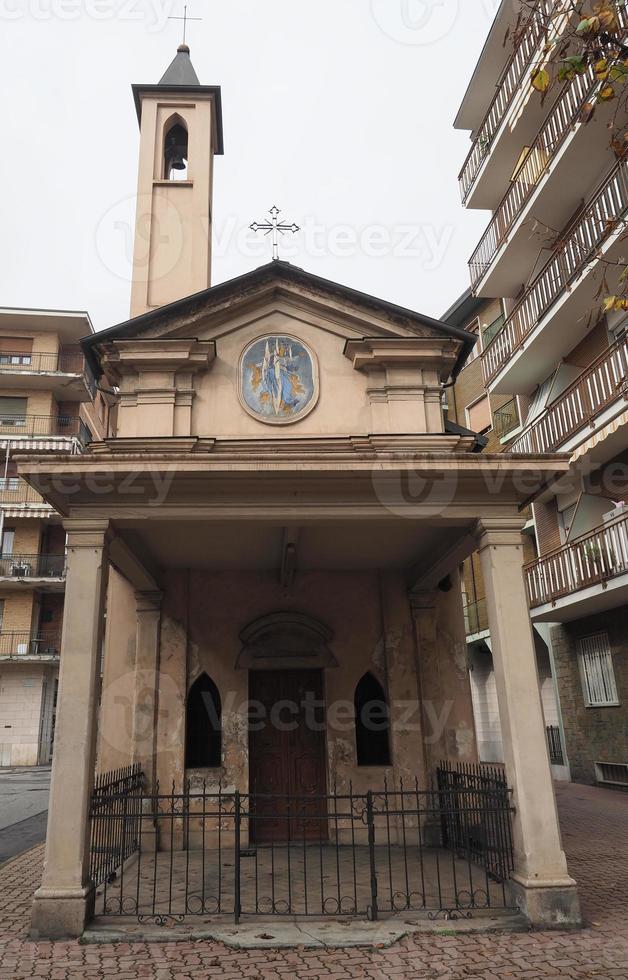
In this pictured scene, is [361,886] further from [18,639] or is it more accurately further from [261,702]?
[18,639]

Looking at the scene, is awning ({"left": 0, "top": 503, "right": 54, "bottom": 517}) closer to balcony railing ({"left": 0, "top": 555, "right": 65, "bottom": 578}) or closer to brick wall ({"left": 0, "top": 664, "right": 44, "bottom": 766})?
balcony railing ({"left": 0, "top": 555, "right": 65, "bottom": 578})

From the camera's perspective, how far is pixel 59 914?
6730 millimetres

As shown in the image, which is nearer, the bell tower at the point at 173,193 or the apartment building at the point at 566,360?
the bell tower at the point at 173,193

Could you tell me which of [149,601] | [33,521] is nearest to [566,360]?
[149,601]

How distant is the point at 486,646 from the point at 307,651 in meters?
17.3

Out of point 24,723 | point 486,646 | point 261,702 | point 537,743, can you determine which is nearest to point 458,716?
point 261,702

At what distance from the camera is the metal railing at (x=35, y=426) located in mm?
33031

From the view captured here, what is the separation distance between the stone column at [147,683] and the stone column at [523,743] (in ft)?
18.0

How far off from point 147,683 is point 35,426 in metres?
24.9

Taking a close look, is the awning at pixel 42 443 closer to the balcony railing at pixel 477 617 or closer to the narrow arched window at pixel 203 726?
the balcony railing at pixel 477 617

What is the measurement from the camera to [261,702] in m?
11.6

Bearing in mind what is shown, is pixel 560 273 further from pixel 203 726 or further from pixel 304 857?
pixel 304 857

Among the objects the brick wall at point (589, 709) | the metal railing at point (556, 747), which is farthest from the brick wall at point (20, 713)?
the brick wall at point (589, 709)

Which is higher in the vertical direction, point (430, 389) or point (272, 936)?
point (430, 389)
